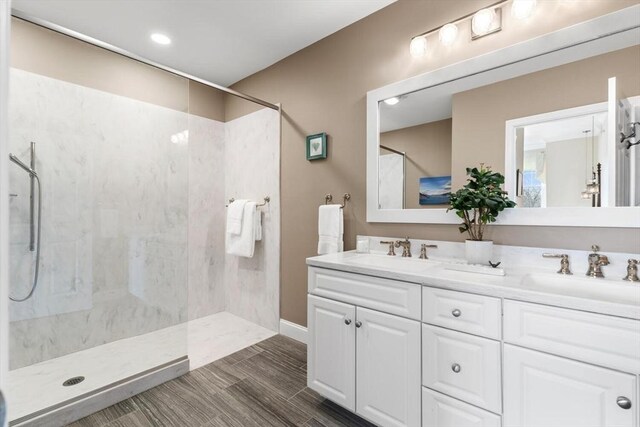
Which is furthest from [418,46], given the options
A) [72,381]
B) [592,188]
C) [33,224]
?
[72,381]

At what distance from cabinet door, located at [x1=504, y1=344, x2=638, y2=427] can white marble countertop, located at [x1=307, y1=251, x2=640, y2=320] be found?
20 centimetres

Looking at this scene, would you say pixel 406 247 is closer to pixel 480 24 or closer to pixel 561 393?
pixel 561 393

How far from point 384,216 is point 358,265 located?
0.57 meters

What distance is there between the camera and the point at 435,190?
180cm

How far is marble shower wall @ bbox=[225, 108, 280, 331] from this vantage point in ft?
9.09

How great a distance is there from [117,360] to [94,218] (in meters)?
1.06

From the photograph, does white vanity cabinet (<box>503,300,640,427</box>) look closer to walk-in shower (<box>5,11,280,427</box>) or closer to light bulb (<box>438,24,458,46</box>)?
light bulb (<box>438,24,458,46</box>)

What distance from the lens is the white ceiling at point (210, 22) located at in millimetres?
1994

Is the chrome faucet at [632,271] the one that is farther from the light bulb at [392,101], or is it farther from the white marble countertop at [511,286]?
the light bulb at [392,101]

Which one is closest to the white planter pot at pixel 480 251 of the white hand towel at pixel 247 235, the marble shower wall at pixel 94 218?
the white hand towel at pixel 247 235

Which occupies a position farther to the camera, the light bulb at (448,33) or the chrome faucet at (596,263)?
the light bulb at (448,33)

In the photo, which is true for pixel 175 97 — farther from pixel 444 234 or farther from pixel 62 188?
pixel 444 234

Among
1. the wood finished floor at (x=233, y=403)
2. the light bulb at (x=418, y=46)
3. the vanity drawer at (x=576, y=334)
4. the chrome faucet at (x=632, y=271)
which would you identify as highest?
the light bulb at (x=418, y=46)

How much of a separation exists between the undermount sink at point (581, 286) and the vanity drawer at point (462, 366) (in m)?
0.32
